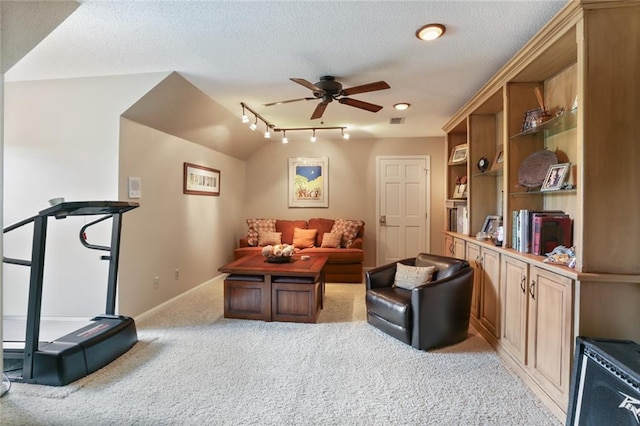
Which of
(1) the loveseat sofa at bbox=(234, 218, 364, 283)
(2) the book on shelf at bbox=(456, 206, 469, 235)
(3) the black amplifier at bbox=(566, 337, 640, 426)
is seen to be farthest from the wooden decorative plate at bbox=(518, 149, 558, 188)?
(1) the loveseat sofa at bbox=(234, 218, 364, 283)

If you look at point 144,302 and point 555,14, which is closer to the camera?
point 555,14

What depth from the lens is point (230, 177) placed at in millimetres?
5852

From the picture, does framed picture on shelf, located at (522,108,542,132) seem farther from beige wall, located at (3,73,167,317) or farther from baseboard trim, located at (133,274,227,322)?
baseboard trim, located at (133,274,227,322)

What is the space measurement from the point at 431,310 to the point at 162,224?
3.17 metres

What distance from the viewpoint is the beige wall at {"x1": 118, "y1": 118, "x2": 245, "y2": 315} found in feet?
10.9

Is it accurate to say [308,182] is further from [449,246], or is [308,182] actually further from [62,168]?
[62,168]

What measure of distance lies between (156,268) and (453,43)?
380 cm

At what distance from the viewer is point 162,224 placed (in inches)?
152

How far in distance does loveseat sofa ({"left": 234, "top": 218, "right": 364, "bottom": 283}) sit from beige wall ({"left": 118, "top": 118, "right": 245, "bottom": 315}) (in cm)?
71

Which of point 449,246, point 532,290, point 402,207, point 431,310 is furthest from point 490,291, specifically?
point 402,207

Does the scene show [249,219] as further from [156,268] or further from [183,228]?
[156,268]

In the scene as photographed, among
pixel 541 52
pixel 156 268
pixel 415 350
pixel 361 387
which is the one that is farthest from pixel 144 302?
pixel 541 52

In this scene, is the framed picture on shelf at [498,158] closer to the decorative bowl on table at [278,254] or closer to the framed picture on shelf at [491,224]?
the framed picture on shelf at [491,224]

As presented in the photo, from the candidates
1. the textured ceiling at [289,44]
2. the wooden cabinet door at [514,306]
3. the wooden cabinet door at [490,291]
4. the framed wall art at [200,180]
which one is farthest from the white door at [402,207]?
the wooden cabinet door at [514,306]
